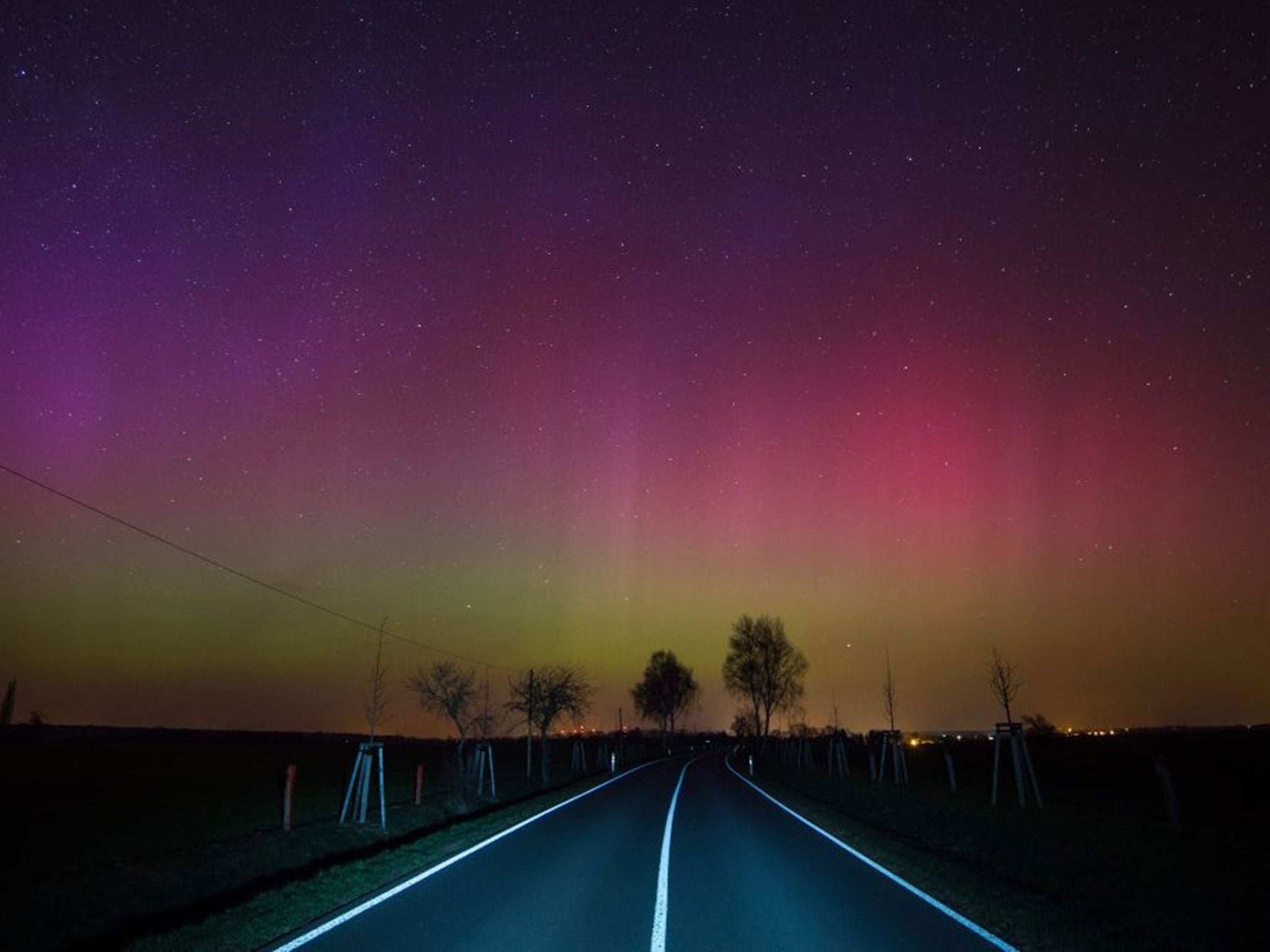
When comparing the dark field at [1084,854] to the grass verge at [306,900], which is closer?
the grass verge at [306,900]

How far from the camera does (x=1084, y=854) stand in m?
12.8

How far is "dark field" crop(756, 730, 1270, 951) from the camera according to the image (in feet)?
27.7

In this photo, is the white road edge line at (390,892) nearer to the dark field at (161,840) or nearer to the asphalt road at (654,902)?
the asphalt road at (654,902)

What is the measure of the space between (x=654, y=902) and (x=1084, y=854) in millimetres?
7909

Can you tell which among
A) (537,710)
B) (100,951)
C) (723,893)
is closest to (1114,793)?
(723,893)

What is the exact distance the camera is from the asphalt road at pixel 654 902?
24.4ft

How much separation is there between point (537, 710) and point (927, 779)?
22586 millimetres

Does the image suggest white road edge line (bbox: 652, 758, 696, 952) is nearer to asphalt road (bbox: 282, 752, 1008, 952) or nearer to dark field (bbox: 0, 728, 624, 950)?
asphalt road (bbox: 282, 752, 1008, 952)

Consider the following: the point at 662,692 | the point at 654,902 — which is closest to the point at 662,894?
the point at 654,902

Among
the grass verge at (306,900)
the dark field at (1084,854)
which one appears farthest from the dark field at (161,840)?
the dark field at (1084,854)

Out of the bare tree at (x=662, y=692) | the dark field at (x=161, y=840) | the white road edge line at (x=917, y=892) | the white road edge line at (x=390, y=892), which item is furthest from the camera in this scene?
the bare tree at (x=662, y=692)

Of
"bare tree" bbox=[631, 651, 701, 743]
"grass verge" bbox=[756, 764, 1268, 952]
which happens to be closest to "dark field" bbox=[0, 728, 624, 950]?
"grass verge" bbox=[756, 764, 1268, 952]

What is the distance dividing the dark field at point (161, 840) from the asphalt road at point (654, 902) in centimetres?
308

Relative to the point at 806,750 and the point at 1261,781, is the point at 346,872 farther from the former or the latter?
the point at 806,750
